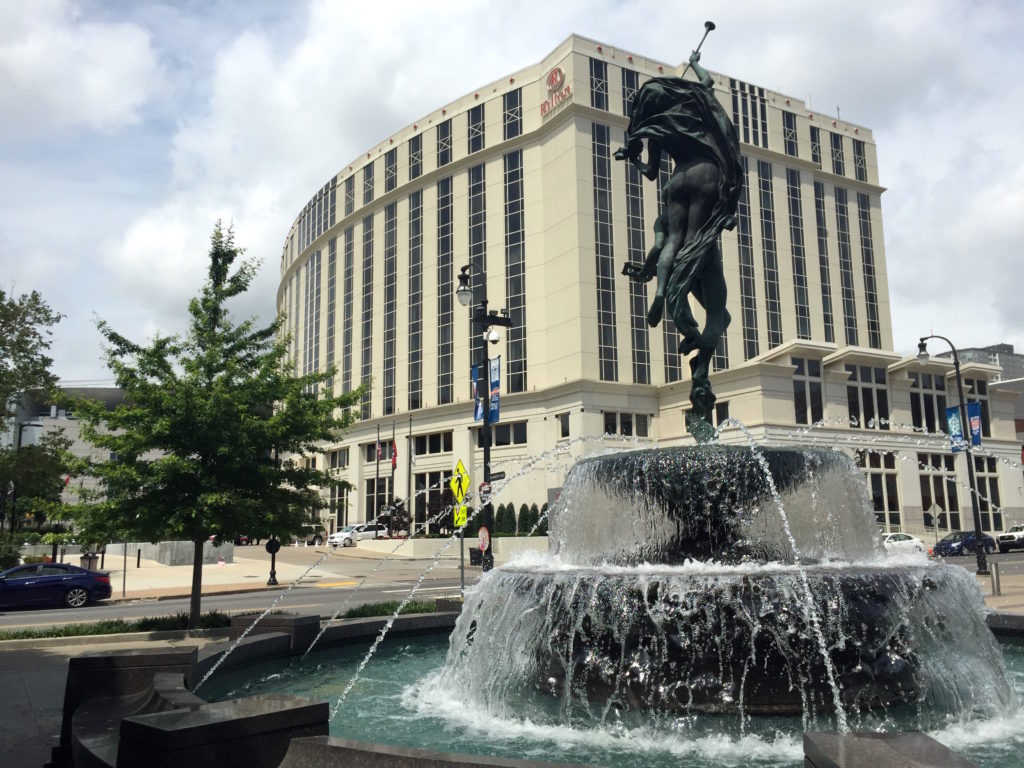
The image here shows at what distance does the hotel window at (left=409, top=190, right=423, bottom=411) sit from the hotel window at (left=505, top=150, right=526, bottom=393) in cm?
940

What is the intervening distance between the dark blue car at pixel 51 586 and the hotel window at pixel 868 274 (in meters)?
62.0

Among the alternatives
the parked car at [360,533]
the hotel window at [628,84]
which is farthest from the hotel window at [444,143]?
the parked car at [360,533]

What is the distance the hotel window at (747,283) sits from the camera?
200 ft

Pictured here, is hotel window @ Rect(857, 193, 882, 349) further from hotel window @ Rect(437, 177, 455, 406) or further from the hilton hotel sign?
hotel window @ Rect(437, 177, 455, 406)

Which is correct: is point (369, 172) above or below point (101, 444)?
above

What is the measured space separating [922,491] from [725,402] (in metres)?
16.4

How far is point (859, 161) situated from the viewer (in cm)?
7150

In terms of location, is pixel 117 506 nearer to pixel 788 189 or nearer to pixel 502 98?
pixel 502 98

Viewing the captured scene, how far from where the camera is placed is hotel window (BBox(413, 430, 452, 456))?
62.0 meters

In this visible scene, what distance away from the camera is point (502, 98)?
6266 centimetres

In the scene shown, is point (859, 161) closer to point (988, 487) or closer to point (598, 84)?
point (598, 84)

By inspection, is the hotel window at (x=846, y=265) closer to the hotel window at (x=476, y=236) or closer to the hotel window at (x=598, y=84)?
the hotel window at (x=598, y=84)

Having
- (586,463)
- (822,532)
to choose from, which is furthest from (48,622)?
(822,532)

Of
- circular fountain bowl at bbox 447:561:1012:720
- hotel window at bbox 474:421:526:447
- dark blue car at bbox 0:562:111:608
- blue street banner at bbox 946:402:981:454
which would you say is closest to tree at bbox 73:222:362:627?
circular fountain bowl at bbox 447:561:1012:720
